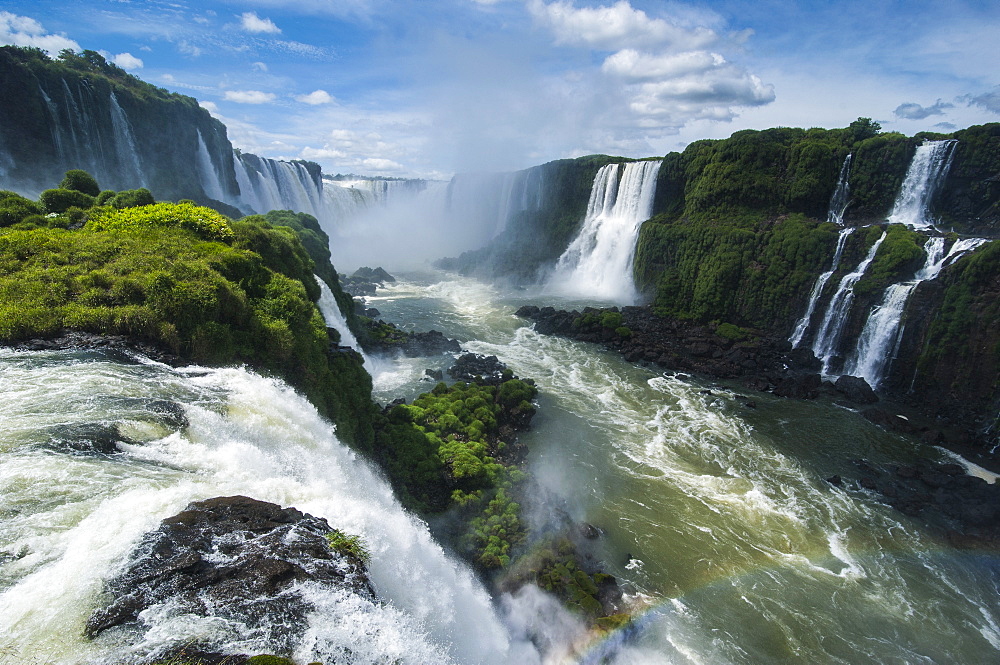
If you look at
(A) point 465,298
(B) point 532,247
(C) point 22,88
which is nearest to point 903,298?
(A) point 465,298

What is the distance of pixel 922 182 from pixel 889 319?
1191 cm

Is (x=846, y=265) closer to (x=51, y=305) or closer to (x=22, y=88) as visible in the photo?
(x=51, y=305)

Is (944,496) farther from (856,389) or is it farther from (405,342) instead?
(405,342)

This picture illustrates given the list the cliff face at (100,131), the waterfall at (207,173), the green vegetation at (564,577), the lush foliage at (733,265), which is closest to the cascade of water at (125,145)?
the cliff face at (100,131)

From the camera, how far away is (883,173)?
29.7m

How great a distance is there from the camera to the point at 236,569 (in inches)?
205

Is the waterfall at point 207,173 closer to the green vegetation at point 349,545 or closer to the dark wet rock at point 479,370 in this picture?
the dark wet rock at point 479,370

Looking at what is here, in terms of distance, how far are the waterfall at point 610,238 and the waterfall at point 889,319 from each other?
17790mm

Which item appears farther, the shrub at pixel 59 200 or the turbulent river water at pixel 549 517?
the shrub at pixel 59 200

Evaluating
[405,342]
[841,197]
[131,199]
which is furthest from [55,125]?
[841,197]

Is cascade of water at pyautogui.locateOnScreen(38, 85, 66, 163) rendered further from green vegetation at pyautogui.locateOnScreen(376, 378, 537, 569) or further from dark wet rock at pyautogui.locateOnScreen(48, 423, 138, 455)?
dark wet rock at pyautogui.locateOnScreen(48, 423, 138, 455)

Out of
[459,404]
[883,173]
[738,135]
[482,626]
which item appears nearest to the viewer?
[482,626]

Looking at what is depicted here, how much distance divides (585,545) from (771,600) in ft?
15.2

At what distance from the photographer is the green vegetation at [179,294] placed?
31.1 ft
